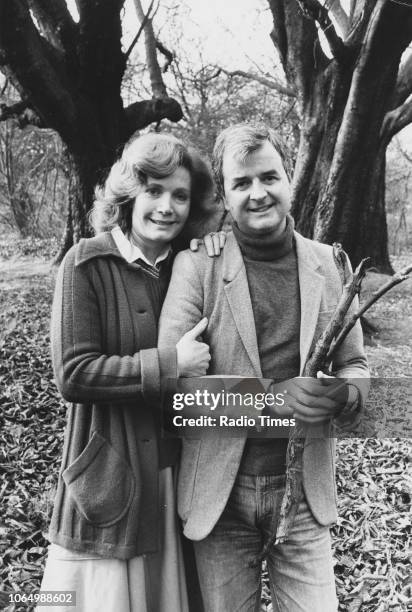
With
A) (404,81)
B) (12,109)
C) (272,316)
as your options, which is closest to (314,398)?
(272,316)

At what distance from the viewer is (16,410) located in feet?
14.4

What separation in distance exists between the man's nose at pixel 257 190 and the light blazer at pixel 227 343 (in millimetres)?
216

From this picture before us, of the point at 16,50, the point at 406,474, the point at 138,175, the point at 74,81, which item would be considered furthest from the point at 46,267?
the point at 138,175

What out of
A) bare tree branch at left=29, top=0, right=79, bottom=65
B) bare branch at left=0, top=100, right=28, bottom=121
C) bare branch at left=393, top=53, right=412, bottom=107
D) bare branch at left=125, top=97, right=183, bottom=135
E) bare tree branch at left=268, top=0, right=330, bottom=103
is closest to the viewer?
bare tree branch at left=268, top=0, right=330, bottom=103

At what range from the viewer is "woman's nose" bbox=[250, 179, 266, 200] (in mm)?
1829

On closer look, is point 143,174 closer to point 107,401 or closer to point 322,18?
point 107,401

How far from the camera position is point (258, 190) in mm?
1834

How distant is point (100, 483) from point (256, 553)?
2.03 feet

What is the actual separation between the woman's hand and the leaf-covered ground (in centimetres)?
184

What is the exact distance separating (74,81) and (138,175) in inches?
188

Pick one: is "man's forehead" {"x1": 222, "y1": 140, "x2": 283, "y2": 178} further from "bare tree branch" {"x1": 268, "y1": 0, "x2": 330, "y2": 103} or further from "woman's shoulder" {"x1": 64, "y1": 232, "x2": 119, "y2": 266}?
"bare tree branch" {"x1": 268, "y1": 0, "x2": 330, "y2": 103}

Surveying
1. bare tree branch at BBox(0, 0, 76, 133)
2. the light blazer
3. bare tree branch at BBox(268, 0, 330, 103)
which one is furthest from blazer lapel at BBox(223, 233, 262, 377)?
bare tree branch at BBox(268, 0, 330, 103)

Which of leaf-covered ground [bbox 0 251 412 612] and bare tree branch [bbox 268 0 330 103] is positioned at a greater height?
bare tree branch [bbox 268 0 330 103]

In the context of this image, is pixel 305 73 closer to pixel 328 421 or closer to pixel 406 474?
pixel 406 474
